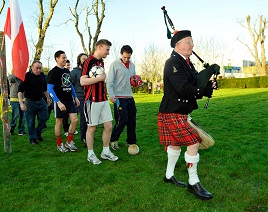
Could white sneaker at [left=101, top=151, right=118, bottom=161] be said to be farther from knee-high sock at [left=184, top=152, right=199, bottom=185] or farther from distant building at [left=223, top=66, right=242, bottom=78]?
distant building at [left=223, top=66, right=242, bottom=78]

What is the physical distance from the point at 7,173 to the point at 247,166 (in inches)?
161

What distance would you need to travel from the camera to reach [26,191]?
4.13 meters

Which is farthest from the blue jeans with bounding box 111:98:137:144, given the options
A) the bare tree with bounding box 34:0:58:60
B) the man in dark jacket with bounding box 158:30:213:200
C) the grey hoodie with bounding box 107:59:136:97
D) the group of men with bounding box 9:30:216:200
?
the bare tree with bounding box 34:0:58:60

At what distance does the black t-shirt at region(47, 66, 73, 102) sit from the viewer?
613 cm

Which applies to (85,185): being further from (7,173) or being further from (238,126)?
(238,126)

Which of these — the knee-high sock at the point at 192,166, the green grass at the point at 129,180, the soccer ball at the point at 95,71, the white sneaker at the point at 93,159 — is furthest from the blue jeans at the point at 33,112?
the knee-high sock at the point at 192,166

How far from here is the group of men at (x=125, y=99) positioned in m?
3.77

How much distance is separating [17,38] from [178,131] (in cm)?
398

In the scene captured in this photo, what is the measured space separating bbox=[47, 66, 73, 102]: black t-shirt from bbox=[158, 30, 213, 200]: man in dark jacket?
9.90 ft

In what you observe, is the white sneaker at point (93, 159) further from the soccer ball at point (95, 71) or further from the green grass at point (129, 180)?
the soccer ball at point (95, 71)

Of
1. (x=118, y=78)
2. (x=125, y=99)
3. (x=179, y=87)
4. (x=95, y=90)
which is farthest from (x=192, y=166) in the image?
(x=118, y=78)

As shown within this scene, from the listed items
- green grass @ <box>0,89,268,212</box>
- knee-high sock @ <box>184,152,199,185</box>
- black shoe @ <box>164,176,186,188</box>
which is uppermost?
knee-high sock @ <box>184,152,199,185</box>

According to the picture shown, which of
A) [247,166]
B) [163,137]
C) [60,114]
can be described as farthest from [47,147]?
[247,166]

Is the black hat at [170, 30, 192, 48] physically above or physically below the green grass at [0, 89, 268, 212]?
above
